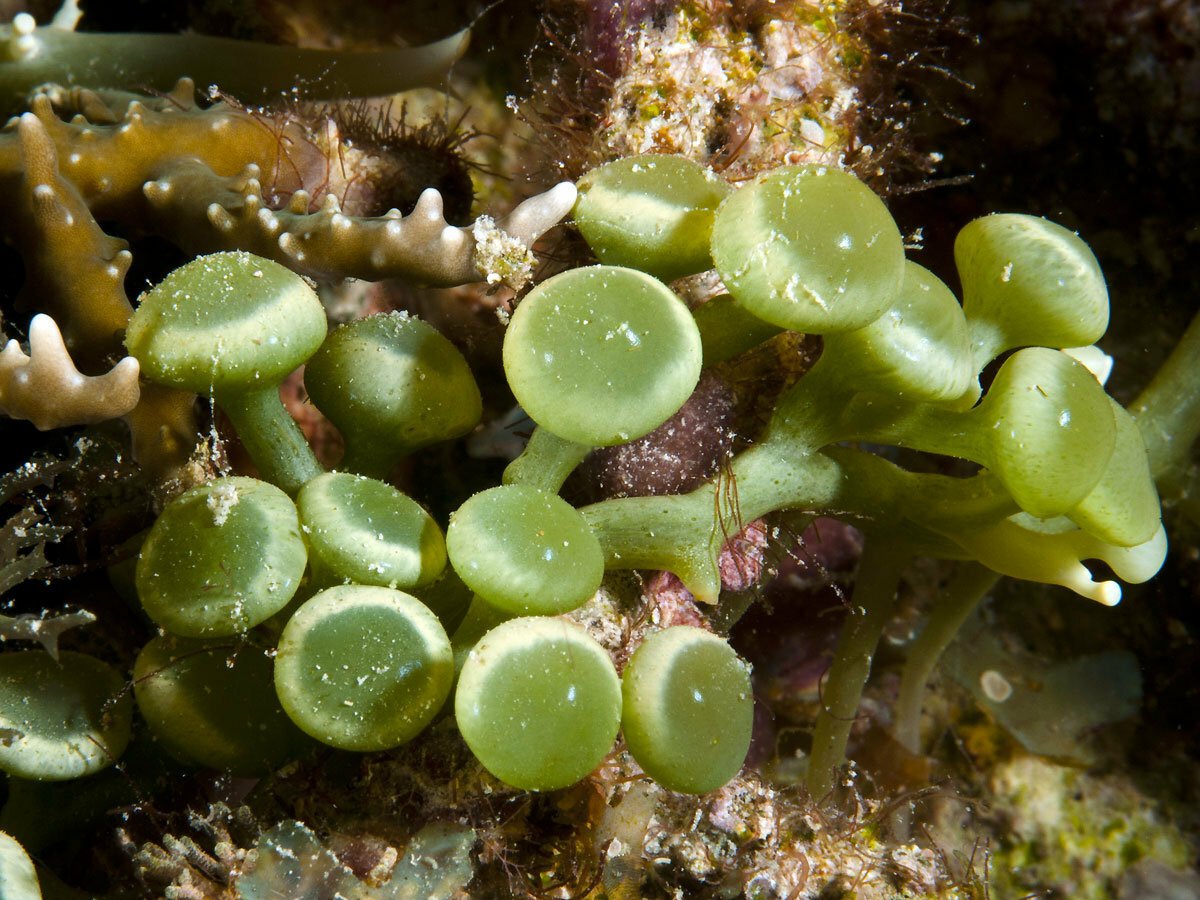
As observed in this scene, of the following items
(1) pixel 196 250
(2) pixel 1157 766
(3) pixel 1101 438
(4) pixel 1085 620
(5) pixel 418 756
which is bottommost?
(2) pixel 1157 766

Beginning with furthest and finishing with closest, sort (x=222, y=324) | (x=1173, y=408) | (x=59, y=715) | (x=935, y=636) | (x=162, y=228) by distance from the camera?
(x=935, y=636)
(x=1173, y=408)
(x=162, y=228)
(x=59, y=715)
(x=222, y=324)

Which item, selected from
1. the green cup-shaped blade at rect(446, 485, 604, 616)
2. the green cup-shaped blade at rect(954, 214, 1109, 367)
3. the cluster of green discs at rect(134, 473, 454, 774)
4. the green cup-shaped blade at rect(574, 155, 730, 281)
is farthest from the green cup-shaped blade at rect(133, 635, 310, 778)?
the green cup-shaped blade at rect(954, 214, 1109, 367)

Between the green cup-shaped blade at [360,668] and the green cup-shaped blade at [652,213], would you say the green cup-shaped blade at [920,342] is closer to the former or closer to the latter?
the green cup-shaped blade at [652,213]

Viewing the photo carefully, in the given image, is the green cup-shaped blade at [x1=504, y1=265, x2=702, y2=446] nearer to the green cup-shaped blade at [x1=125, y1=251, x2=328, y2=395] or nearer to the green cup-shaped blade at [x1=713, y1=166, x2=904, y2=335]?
the green cup-shaped blade at [x1=713, y1=166, x2=904, y2=335]

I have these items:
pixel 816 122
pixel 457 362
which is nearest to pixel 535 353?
pixel 457 362

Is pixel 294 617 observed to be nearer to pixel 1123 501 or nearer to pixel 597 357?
pixel 597 357

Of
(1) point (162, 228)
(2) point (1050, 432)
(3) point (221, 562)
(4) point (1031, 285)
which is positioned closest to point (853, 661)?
(2) point (1050, 432)

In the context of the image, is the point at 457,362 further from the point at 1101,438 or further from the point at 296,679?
the point at 1101,438
